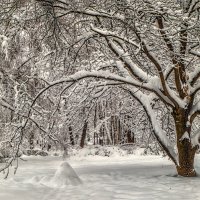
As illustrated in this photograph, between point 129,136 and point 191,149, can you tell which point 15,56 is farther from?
point 129,136

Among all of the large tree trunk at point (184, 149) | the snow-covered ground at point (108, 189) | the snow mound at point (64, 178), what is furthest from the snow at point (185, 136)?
the snow mound at point (64, 178)

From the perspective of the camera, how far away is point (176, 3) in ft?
30.1

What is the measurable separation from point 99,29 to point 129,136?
585 inches

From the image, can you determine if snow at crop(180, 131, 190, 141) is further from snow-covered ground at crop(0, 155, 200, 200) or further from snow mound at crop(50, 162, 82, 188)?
snow mound at crop(50, 162, 82, 188)

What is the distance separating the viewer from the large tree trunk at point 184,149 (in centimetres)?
1030

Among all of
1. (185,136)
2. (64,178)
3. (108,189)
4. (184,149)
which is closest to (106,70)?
(185,136)

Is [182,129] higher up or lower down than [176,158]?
higher up

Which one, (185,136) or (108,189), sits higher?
(185,136)

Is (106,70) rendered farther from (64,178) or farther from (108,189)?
(108,189)

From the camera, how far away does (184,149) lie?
10367 mm

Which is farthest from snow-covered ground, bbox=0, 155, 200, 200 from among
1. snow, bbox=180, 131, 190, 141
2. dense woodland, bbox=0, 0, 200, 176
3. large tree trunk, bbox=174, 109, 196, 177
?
snow, bbox=180, 131, 190, 141

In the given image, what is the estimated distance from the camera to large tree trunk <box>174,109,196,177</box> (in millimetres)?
10305

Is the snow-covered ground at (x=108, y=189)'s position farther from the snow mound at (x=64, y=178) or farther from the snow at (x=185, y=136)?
the snow at (x=185, y=136)

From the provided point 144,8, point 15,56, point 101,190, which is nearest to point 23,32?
point 15,56
